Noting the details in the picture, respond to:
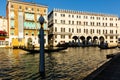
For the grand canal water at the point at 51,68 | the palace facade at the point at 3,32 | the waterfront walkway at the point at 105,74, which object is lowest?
the grand canal water at the point at 51,68

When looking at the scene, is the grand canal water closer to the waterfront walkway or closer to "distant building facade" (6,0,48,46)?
the waterfront walkway

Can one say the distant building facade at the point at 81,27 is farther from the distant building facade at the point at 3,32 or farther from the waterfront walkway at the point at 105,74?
the waterfront walkway at the point at 105,74

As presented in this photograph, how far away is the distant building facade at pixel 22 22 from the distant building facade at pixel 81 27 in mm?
10155

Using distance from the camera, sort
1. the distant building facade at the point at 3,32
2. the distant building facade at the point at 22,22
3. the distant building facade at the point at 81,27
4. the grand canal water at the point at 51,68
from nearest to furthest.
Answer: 1. the grand canal water at the point at 51,68
2. the distant building facade at the point at 3,32
3. the distant building facade at the point at 22,22
4. the distant building facade at the point at 81,27

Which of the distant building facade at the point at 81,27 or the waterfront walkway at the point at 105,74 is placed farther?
the distant building facade at the point at 81,27

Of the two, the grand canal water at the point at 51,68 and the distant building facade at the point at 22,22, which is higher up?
the distant building facade at the point at 22,22

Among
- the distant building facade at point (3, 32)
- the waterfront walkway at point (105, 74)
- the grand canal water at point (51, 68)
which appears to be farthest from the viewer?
the distant building facade at point (3, 32)

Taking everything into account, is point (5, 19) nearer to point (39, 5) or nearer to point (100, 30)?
point (39, 5)

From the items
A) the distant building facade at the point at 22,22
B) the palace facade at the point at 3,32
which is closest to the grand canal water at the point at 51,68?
the palace facade at the point at 3,32

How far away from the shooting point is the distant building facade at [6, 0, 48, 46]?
63.9m

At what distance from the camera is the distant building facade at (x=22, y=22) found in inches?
2517

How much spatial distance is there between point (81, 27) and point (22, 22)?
27.8 m

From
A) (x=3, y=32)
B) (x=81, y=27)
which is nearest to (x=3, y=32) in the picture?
(x=3, y=32)

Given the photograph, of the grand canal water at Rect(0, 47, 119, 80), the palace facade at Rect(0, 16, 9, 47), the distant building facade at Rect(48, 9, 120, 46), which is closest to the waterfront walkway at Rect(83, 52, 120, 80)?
the grand canal water at Rect(0, 47, 119, 80)
